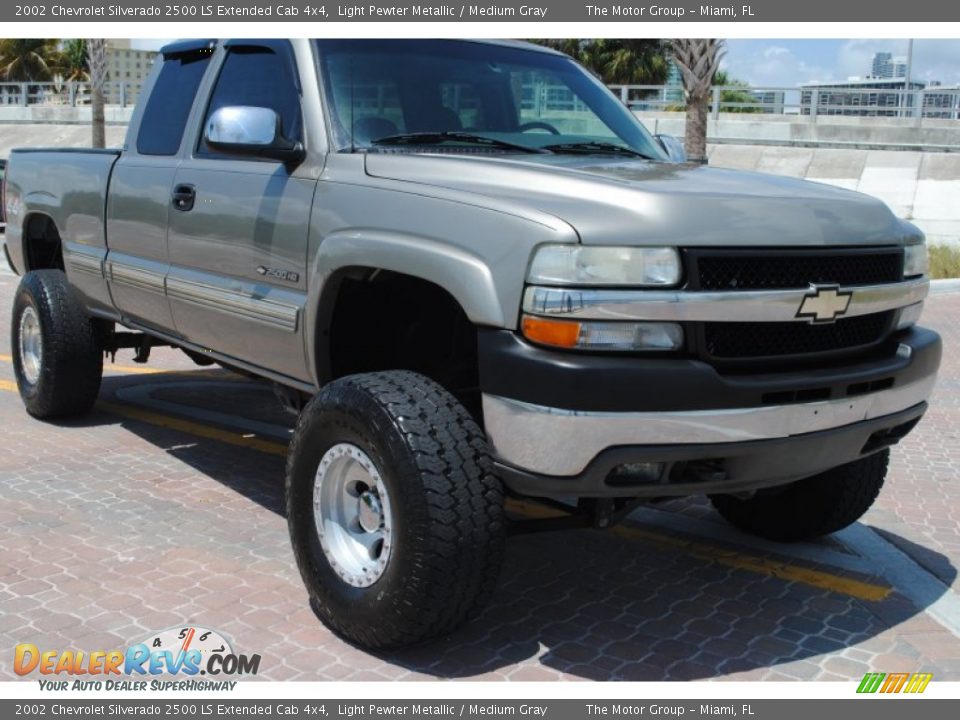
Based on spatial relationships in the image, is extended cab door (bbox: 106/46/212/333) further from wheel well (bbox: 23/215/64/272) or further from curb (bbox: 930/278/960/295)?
curb (bbox: 930/278/960/295)

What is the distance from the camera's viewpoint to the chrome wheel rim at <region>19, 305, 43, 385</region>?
670cm

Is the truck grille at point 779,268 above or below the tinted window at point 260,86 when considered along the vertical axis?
below

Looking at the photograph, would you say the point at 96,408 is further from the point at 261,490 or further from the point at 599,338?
the point at 599,338

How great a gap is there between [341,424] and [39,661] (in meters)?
1.26

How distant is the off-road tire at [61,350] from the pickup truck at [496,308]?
1.44 metres

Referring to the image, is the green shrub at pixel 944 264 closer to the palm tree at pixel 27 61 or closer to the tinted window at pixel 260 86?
the tinted window at pixel 260 86

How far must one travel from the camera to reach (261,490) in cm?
548

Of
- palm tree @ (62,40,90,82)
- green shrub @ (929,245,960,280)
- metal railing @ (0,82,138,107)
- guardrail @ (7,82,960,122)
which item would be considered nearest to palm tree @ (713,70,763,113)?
guardrail @ (7,82,960,122)

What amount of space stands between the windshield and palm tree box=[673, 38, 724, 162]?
12371mm

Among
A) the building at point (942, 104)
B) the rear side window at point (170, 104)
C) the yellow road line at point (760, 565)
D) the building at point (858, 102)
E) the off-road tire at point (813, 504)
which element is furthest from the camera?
the building at point (858, 102)

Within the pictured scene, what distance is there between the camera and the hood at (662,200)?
322cm

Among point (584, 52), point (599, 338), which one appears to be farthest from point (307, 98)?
point (584, 52)

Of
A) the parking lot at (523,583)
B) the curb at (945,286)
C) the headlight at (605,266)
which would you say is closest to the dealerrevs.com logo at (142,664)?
the parking lot at (523,583)
